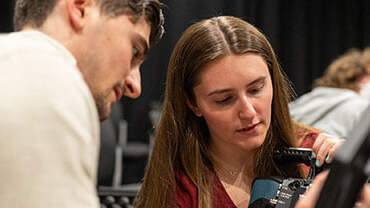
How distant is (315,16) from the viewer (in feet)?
18.5

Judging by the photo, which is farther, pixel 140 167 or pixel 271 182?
pixel 140 167

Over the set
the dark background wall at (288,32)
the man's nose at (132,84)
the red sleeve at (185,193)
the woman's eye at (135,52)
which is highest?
the woman's eye at (135,52)

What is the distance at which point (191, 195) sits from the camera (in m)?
1.71

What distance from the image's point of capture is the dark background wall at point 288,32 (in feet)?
17.5

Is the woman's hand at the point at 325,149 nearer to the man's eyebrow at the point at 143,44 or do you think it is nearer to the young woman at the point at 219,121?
the young woman at the point at 219,121

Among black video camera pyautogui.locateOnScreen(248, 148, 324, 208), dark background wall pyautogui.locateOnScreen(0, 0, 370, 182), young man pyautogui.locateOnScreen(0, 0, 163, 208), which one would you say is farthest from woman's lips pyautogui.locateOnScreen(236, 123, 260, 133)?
dark background wall pyautogui.locateOnScreen(0, 0, 370, 182)

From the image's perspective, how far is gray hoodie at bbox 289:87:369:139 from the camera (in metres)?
2.93

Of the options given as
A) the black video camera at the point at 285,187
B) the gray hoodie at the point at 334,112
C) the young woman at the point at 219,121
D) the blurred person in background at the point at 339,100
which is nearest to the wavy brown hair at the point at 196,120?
the young woman at the point at 219,121

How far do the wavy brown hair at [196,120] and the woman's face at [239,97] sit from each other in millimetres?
30

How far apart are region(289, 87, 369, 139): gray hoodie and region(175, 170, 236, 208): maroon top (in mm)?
1228

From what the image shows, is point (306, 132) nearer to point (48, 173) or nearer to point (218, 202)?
point (218, 202)

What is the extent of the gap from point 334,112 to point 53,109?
235 centimetres

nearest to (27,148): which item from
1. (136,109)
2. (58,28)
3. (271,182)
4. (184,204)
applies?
(58,28)

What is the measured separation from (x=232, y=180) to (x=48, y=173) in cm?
100
